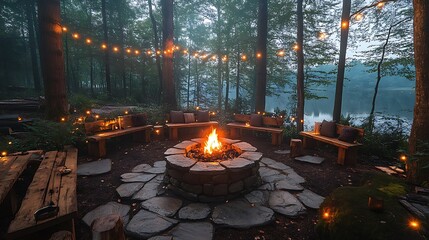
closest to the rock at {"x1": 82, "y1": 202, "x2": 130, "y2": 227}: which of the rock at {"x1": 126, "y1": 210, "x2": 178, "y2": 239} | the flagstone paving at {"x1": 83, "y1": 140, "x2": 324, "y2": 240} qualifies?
the flagstone paving at {"x1": 83, "y1": 140, "x2": 324, "y2": 240}

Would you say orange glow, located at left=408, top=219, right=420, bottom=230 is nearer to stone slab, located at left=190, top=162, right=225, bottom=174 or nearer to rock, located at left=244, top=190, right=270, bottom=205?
rock, located at left=244, top=190, right=270, bottom=205

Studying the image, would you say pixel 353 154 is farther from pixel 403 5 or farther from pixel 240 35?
pixel 240 35

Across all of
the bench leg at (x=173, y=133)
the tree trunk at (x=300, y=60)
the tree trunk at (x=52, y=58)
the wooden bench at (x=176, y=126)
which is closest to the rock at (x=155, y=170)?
the wooden bench at (x=176, y=126)

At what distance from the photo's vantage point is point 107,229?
1818mm

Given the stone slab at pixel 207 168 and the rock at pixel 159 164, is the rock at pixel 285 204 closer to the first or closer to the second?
the stone slab at pixel 207 168

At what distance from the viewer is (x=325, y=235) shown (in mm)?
2451

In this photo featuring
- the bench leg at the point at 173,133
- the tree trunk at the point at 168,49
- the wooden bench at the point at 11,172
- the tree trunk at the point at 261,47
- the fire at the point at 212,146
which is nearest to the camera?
the wooden bench at the point at 11,172

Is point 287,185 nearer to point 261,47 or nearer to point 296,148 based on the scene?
point 296,148

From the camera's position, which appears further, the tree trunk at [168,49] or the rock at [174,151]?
the tree trunk at [168,49]

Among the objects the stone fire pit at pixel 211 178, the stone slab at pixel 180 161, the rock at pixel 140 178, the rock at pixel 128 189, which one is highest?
the stone slab at pixel 180 161

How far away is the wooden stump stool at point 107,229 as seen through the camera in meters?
1.79

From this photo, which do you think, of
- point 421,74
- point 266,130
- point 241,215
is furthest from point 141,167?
point 421,74

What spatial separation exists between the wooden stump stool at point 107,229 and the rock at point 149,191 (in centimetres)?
177

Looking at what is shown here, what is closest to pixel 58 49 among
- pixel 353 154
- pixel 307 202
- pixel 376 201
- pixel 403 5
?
pixel 307 202
